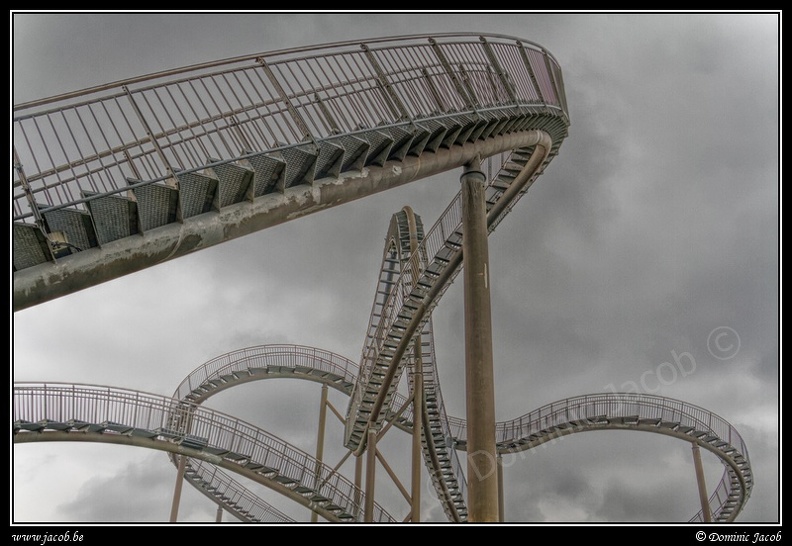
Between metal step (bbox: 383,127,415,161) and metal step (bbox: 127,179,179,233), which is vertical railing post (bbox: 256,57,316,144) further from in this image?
metal step (bbox: 127,179,179,233)

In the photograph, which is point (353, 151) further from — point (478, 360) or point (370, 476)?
point (370, 476)

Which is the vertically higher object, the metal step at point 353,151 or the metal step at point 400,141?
the metal step at point 400,141

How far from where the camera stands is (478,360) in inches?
379

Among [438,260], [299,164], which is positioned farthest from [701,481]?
[299,164]

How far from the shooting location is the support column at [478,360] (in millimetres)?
8773

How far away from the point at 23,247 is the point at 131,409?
8557 mm

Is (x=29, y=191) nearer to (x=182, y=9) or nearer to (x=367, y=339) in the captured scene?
(x=182, y=9)

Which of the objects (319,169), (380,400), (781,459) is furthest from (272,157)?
(380,400)

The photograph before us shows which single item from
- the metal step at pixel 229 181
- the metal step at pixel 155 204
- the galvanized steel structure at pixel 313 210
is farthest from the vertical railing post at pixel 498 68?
the metal step at pixel 155 204

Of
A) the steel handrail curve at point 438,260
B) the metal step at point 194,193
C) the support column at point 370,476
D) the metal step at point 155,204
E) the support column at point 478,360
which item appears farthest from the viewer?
the support column at point 370,476

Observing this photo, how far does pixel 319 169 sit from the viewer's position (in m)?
8.39

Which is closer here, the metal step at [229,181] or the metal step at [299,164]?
the metal step at [229,181]

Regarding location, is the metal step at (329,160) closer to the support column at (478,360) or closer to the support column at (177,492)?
the support column at (478,360)

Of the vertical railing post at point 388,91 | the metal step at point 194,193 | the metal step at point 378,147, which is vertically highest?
the vertical railing post at point 388,91
